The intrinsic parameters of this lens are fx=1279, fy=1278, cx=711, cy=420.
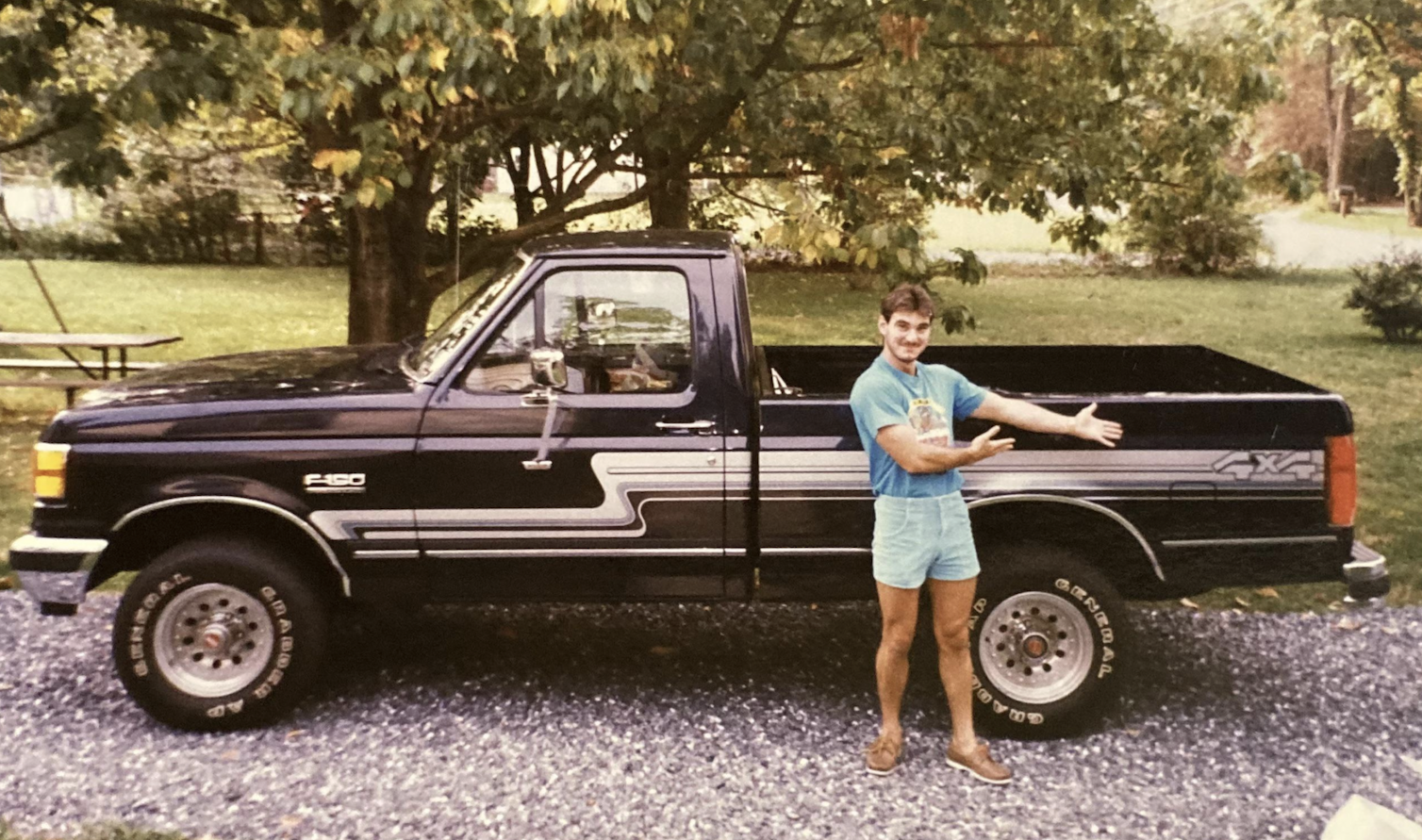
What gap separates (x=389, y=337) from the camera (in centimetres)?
877

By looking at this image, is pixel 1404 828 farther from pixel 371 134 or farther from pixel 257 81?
pixel 257 81

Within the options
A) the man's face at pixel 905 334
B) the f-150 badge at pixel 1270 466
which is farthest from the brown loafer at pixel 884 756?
the f-150 badge at pixel 1270 466

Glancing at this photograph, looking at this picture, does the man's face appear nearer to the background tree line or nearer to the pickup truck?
the pickup truck

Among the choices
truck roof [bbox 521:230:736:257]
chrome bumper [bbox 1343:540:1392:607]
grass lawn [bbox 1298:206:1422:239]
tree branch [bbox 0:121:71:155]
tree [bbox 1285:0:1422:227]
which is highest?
tree [bbox 1285:0:1422:227]

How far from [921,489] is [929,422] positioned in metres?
0.24

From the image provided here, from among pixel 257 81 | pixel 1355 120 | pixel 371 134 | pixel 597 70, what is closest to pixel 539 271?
pixel 597 70

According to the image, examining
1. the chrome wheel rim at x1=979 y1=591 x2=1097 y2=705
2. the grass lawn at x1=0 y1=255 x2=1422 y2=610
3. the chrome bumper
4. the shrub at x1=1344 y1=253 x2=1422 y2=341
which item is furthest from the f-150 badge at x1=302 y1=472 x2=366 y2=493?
the shrub at x1=1344 y1=253 x2=1422 y2=341

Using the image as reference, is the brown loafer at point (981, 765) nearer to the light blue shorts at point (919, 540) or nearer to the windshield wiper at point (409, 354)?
the light blue shorts at point (919, 540)

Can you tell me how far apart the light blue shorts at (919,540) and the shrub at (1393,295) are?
12873 millimetres

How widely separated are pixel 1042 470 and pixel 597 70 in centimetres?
280

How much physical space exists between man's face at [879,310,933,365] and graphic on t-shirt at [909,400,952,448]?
6.6 inches

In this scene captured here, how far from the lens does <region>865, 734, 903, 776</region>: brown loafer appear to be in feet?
15.9

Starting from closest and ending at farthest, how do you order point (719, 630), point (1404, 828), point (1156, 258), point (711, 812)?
1. point (1404, 828)
2. point (711, 812)
3. point (719, 630)
4. point (1156, 258)

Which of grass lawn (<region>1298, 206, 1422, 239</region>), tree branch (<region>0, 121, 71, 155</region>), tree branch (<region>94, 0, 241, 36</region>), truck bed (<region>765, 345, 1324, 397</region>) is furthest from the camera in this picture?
grass lawn (<region>1298, 206, 1422, 239</region>)
